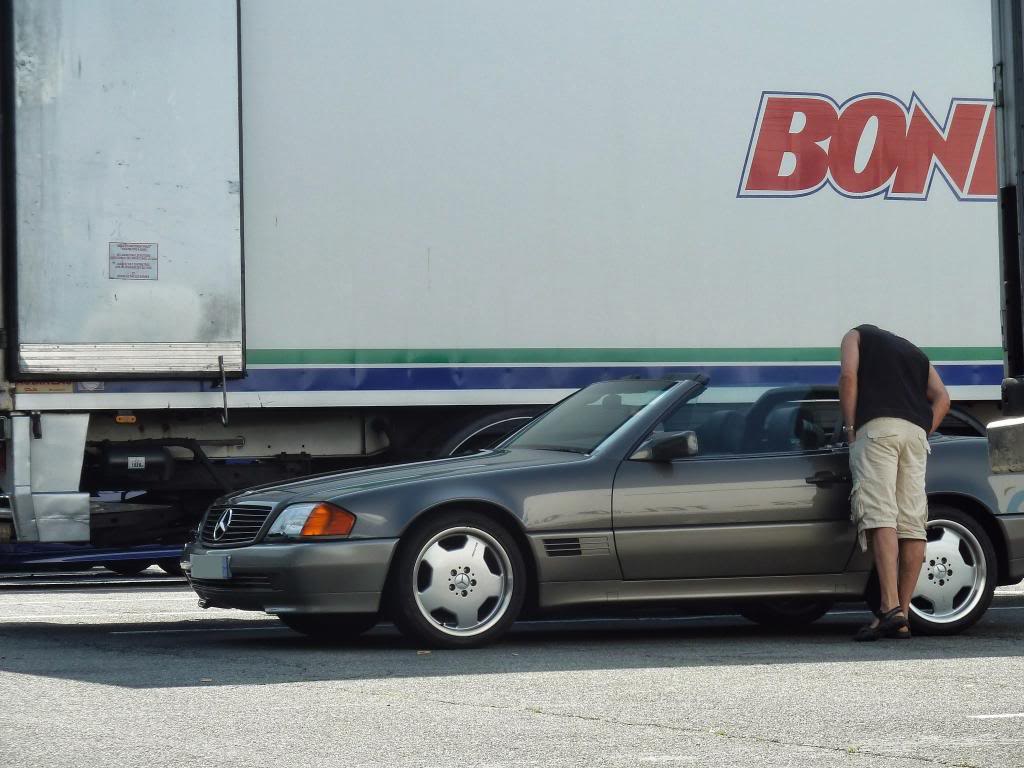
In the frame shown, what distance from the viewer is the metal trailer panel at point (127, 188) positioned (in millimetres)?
10484

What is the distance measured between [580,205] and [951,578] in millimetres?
3795

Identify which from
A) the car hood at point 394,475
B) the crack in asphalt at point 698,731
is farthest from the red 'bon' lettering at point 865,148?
the crack in asphalt at point 698,731

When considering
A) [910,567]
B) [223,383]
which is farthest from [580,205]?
[910,567]

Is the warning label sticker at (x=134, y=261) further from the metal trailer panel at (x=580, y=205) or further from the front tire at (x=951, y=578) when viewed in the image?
the front tire at (x=951, y=578)

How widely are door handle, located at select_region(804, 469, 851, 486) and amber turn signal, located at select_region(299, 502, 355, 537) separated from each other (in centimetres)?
222

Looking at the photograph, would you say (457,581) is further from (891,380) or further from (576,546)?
(891,380)

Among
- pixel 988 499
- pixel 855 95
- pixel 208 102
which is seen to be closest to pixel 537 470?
pixel 988 499

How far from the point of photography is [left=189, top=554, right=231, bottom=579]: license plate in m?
8.23

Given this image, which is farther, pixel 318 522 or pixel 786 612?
pixel 786 612

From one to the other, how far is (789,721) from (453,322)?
5.59 meters

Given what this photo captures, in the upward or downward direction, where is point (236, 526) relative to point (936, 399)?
downward

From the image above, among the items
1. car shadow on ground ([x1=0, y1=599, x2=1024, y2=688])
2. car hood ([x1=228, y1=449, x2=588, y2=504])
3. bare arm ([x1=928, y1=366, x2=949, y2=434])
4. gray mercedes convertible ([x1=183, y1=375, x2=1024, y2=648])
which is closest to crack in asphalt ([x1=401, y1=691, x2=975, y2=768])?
car shadow on ground ([x1=0, y1=599, x2=1024, y2=688])

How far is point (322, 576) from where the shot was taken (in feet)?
26.1

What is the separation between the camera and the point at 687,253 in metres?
11.6
